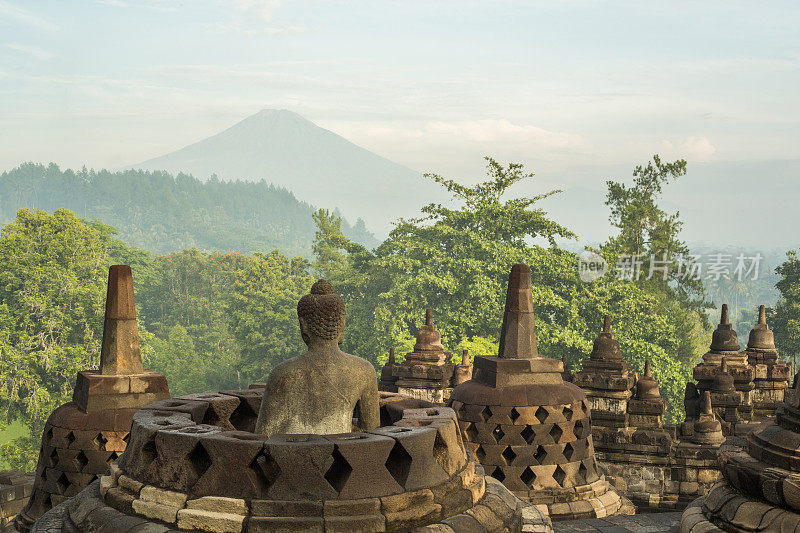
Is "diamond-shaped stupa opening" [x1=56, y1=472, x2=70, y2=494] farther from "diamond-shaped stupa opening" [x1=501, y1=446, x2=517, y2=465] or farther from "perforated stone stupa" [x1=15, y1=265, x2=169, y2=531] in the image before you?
"diamond-shaped stupa opening" [x1=501, y1=446, x2=517, y2=465]

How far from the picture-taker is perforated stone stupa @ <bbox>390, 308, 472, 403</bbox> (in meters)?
20.7

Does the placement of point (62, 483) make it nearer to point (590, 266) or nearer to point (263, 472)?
point (263, 472)

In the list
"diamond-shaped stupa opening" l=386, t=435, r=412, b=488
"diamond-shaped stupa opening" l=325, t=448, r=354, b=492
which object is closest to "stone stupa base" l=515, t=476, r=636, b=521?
"diamond-shaped stupa opening" l=386, t=435, r=412, b=488

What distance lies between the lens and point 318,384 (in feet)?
19.6

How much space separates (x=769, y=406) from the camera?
2411cm

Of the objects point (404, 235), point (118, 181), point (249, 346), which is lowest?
point (249, 346)

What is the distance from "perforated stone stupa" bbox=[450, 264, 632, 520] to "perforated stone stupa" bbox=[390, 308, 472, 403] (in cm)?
927

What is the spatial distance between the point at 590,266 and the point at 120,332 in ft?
107

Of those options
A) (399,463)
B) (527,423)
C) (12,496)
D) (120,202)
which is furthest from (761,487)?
(120,202)

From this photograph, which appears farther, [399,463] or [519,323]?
[519,323]

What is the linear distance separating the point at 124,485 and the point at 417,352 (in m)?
15.9

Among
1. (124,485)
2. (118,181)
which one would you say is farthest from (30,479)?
(118,181)

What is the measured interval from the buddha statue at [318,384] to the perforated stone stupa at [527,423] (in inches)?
198

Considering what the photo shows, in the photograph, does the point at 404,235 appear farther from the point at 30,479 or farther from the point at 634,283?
the point at 30,479
